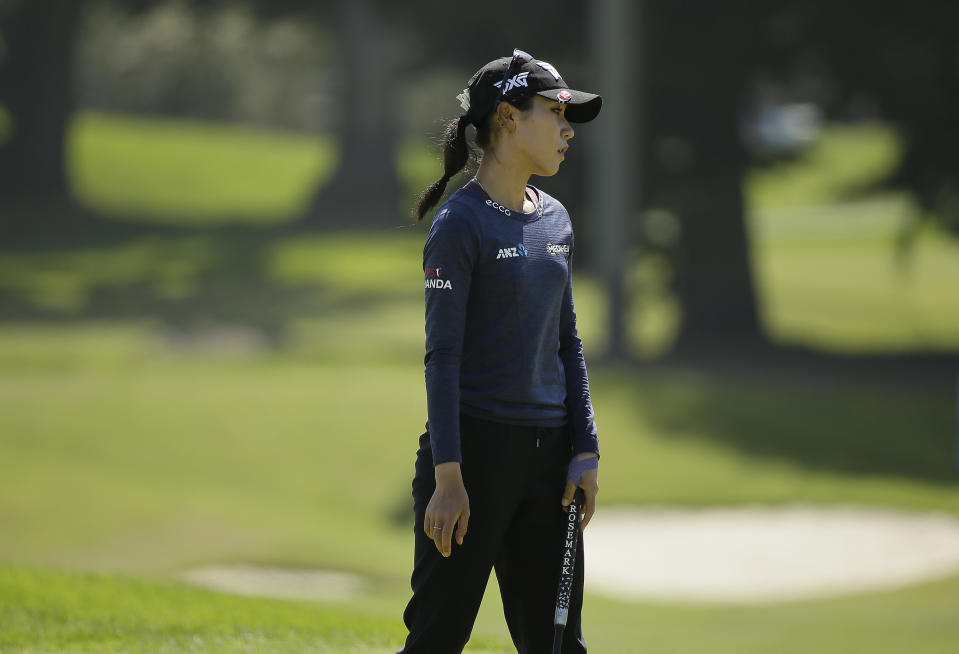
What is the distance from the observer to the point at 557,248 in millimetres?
4004

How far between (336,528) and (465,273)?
8970mm

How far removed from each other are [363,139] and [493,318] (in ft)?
123

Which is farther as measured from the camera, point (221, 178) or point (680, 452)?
point (221, 178)

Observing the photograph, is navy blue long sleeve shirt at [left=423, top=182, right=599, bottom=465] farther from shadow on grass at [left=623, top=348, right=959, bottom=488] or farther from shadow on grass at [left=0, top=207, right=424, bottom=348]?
shadow on grass at [left=0, top=207, right=424, bottom=348]

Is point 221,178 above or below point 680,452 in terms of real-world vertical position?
above

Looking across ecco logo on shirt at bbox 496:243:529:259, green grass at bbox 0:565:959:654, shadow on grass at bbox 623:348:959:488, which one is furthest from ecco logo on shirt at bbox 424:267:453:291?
shadow on grass at bbox 623:348:959:488

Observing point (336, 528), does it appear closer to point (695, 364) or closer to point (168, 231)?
point (695, 364)

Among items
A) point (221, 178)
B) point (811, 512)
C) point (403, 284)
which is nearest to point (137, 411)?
point (811, 512)

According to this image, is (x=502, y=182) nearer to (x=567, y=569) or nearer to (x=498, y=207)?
(x=498, y=207)

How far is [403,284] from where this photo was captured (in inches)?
1259

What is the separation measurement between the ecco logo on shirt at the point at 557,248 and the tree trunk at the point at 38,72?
35.2 m

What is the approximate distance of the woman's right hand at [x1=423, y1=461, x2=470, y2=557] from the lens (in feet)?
12.3

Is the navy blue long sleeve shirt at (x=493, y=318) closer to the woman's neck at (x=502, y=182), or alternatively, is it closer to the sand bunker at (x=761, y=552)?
the woman's neck at (x=502, y=182)

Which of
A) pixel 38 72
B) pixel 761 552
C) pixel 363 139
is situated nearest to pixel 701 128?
pixel 761 552
